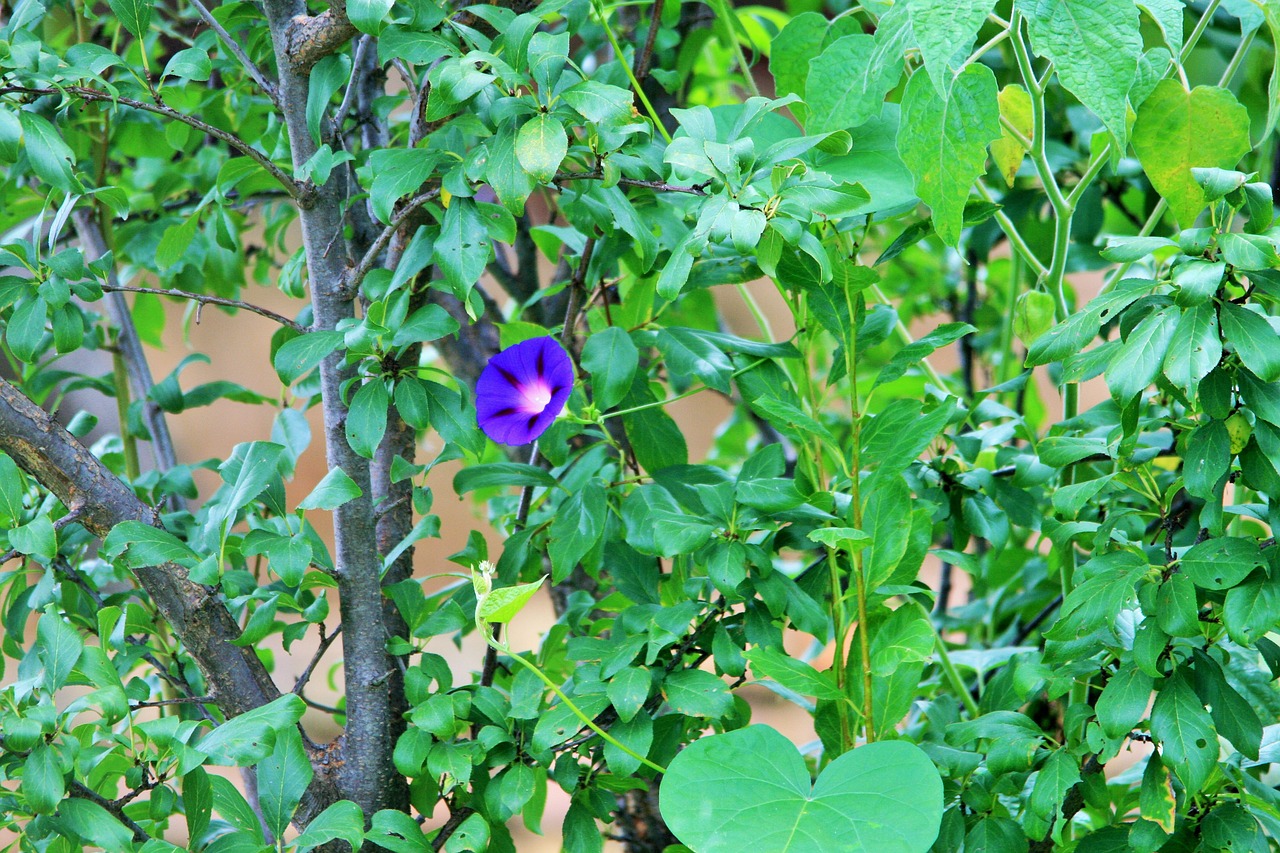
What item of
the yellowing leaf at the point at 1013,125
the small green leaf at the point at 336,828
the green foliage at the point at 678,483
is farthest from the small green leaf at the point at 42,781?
the yellowing leaf at the point at 1013,125

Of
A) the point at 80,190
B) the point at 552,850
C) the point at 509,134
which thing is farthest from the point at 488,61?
the point at 552,850

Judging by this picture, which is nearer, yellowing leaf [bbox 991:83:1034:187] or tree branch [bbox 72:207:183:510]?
yellowing leaf [bbox 991:83:1034:187]

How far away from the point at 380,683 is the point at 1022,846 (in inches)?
13.7

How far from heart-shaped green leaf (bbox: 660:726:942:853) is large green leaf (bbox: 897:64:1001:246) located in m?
0.24

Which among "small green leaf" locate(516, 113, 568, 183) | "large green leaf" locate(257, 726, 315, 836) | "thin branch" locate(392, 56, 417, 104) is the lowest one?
"large green leaf" locate(257, 726, 315, 836)

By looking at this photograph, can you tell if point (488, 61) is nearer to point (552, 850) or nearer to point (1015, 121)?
point (1015, 121)

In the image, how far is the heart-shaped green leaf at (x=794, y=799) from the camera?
1.49ft

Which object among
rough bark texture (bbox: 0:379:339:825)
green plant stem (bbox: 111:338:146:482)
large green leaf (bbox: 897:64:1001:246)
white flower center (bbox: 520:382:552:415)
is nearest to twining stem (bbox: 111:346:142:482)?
green plant stem (bbox: 111:338:146:482)

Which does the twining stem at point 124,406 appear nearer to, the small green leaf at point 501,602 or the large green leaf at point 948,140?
the small green leaf at point 501,602

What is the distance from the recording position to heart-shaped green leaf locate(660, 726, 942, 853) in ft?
1.49

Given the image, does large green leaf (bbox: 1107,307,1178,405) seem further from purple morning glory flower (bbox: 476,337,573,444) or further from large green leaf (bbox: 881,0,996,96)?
purple morning glory flower (bbox: 476,337,573,444)

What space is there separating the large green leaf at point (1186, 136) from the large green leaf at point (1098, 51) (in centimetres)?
11

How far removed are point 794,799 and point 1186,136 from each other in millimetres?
362

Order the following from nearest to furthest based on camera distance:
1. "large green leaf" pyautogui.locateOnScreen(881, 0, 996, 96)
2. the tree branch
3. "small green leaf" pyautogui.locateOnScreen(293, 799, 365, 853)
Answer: "large green leaf" pyautogui.locateOnScreen(881, 0, 996, 96) → "small green leaf" pyautogui.locateOnScreen(293, 799, 365, 853) → the tree branch
